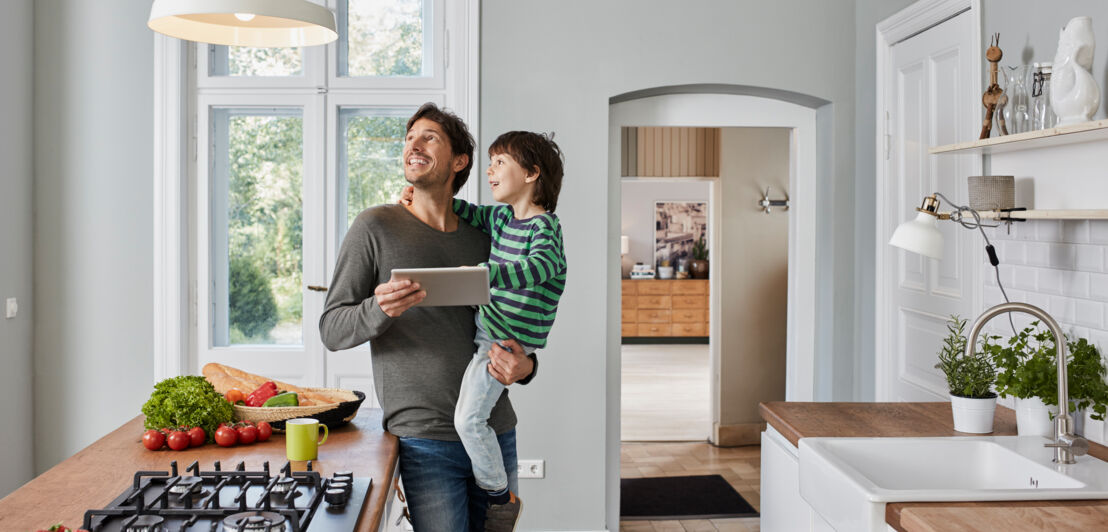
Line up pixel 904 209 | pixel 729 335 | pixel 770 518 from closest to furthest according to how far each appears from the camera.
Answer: pixel 770 518, pixel 904 209, pixel 729 335

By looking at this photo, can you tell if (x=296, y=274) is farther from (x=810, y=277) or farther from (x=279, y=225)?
(x=810, y=277)

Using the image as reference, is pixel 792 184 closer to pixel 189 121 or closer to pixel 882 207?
pixel 882 207

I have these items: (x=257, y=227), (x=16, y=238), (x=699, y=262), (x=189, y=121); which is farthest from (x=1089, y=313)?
(x=699, y=262)

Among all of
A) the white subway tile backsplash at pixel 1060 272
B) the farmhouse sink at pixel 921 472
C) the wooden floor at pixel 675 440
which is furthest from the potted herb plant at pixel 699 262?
the farmhouse sink at pixel 921 472

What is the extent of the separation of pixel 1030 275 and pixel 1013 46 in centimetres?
70

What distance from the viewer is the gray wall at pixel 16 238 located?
3.50 metres

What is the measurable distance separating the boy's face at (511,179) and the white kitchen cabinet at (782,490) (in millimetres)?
997

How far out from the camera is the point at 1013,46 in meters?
2.61

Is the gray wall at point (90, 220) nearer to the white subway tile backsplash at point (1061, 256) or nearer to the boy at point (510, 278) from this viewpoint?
the boy at point (510, 278)

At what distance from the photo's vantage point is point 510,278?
2.00m

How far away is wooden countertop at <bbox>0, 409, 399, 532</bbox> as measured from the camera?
151 centimetres

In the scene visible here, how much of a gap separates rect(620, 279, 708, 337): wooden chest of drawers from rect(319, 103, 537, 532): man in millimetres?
9348

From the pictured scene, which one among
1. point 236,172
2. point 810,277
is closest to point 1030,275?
point 810,277

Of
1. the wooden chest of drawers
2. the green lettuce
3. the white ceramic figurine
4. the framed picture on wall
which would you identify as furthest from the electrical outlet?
the framed picture on wall
